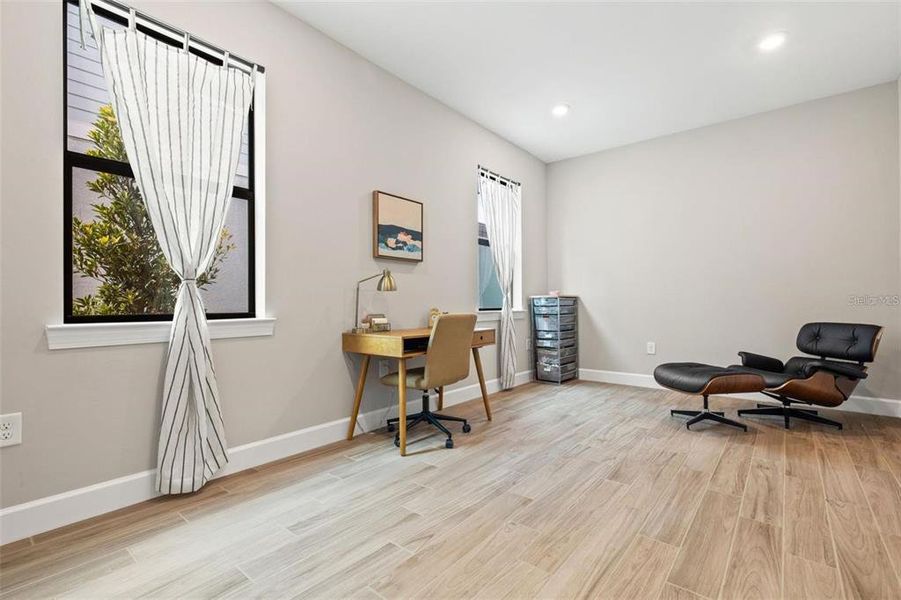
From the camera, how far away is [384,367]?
10.8 feet

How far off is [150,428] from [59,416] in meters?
0.36

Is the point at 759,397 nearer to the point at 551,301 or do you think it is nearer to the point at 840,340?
the point at 840,340

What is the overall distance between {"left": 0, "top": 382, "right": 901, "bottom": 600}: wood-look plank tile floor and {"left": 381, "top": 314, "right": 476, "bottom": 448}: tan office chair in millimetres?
314

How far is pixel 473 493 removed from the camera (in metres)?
2.14

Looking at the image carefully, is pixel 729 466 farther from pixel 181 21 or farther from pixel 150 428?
pixel 181 21

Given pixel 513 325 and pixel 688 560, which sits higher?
pixel 513 325

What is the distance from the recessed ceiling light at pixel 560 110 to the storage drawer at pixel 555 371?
273 cm

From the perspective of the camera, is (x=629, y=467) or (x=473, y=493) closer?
(x=473, y=493)

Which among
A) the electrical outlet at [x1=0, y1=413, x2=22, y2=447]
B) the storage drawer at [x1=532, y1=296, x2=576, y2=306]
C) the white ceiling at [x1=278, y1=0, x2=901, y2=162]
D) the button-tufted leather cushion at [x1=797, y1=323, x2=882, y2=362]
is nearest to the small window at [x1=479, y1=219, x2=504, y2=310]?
the storage drawer at [x1=532, y1=296, x2=576, y2=306]

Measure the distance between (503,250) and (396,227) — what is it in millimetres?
1637

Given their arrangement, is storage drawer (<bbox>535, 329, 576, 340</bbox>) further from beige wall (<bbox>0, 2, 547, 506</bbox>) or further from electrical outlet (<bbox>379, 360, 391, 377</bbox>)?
electrical outlet (<bbox>379, 360, 391, 377</bbox>)

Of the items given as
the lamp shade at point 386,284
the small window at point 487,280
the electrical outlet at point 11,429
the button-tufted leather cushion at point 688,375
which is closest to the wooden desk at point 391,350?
the lamp shade at point 386,284

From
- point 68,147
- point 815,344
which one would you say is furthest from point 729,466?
point 68,147

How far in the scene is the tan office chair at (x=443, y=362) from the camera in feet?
9.13
